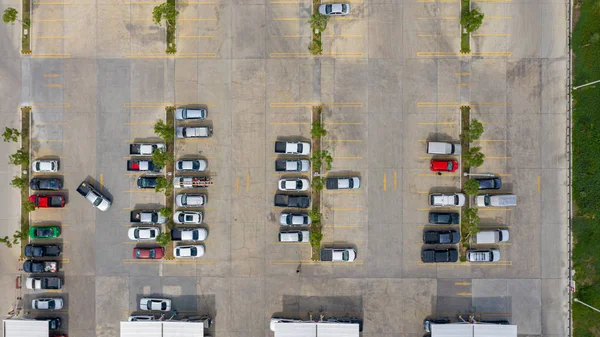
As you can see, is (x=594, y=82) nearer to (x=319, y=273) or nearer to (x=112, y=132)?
(x=319, y=273)

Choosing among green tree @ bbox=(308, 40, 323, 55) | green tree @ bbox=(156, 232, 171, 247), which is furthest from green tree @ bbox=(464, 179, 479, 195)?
green tree @ bbox=(156, 232, 171, 247)

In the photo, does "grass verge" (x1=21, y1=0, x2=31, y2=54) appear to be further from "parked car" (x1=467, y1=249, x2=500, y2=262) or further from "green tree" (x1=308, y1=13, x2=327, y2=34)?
"parked car" (x1=467, y1=249, x2=500, y2=262)

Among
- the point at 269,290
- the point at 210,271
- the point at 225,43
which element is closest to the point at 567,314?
the point at 269,290

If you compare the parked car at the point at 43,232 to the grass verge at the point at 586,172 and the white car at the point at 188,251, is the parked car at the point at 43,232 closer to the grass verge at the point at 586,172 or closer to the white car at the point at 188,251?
the white car at the point at 188,251

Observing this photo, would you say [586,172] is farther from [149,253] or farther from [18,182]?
[18,182]

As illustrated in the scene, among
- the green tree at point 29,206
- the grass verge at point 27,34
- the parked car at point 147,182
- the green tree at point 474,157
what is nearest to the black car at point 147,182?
the parked car at point 147,182

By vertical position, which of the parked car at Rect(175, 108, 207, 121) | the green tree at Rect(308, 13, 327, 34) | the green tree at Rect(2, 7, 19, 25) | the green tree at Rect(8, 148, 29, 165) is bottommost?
the green tree at Rect(8, 148, 29, 165)
